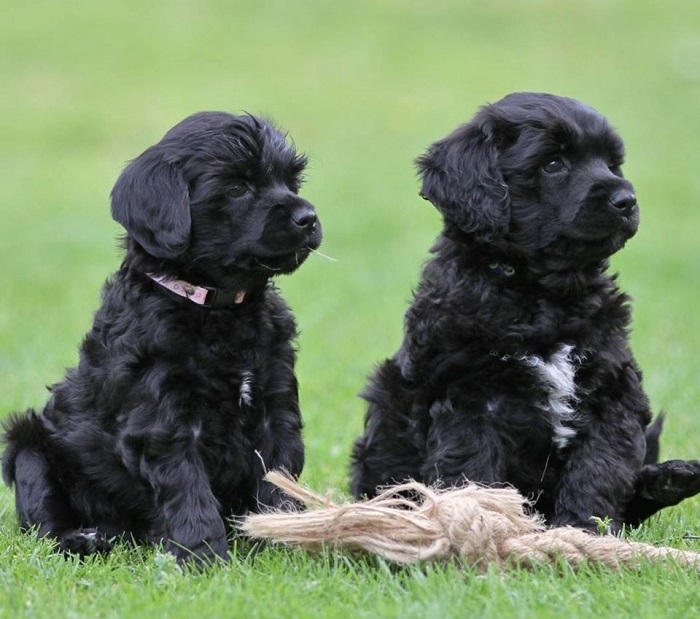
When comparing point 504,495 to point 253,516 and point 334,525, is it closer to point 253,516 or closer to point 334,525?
point 334,525

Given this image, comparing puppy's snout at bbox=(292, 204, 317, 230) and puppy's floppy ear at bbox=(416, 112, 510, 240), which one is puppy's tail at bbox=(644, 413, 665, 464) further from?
puppy's snout at bbox=(292, 204, 317, 230)

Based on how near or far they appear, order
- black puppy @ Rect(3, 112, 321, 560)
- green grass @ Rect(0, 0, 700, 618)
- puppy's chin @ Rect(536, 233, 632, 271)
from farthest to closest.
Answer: puppy's chin @ Rect(536, 233, 632, 271), black puppy @ Rect(3, 112, 321, 560), green grass @ Rect(0, 0, 700, 618)

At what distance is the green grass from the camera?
143 inches

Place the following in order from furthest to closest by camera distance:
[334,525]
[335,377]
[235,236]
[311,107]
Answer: [311,107] < [335,377] < [235,236] < [334,525]

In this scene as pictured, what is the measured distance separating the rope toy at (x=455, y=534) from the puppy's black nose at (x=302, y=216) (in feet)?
3.12

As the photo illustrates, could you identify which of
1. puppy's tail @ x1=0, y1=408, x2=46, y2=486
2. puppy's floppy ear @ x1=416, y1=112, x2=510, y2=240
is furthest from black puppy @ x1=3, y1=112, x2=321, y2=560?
puppy's floppy ear @ x1=416, y1=112, x2=510, y2=240

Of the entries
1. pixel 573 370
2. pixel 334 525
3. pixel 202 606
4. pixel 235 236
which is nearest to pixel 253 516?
pixel 334 525

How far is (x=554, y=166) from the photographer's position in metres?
4.55

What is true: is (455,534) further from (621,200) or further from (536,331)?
(621,200)

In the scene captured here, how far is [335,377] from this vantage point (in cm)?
766

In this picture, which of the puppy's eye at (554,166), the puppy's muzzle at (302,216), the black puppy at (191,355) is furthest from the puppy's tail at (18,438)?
the puppy's eye at (554,166)

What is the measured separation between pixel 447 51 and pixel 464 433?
23.9m

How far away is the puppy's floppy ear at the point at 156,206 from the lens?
14.1 feet

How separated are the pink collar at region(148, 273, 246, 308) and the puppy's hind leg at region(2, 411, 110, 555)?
85 cm
